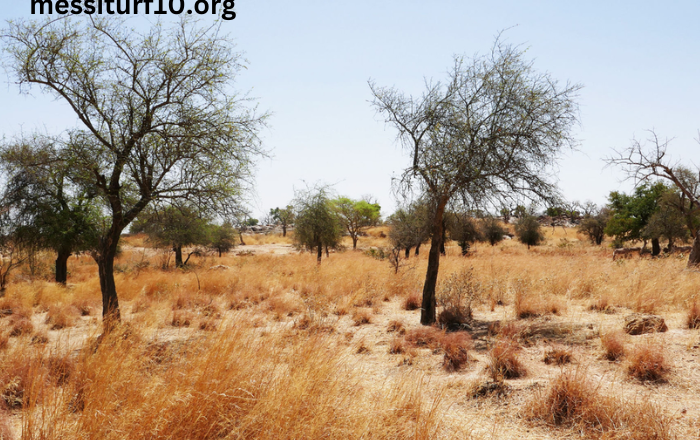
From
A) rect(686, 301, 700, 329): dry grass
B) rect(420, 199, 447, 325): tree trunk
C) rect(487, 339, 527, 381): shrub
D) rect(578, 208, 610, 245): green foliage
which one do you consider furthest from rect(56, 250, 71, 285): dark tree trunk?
rect(578, 208, 610, 245): green foliage

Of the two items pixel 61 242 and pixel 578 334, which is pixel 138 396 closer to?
pixel 578 334

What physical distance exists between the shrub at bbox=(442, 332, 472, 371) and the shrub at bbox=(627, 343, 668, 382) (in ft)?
7.55

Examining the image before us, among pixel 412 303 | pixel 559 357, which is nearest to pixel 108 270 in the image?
pixel 412 303

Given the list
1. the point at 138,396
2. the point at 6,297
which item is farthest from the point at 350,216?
the point at 138,396

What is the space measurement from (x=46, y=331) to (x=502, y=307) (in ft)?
39.3

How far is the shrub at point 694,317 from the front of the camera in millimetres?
7200

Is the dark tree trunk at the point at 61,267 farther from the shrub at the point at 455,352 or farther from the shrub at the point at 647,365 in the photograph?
the shrub at the point at 647,365

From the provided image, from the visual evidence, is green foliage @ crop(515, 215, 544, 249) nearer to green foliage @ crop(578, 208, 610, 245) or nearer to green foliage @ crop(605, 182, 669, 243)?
green foliage @ crop(578, 208, 610, 245)

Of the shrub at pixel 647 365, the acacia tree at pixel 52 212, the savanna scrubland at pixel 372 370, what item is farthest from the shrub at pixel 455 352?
the acacia tree at pixel 52 212

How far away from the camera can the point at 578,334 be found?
7.32 meters

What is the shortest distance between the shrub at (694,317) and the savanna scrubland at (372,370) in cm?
2

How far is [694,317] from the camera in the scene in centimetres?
736

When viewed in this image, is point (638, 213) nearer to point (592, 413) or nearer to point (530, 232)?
point (530, 232)

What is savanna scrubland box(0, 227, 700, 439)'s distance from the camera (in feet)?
10.5
